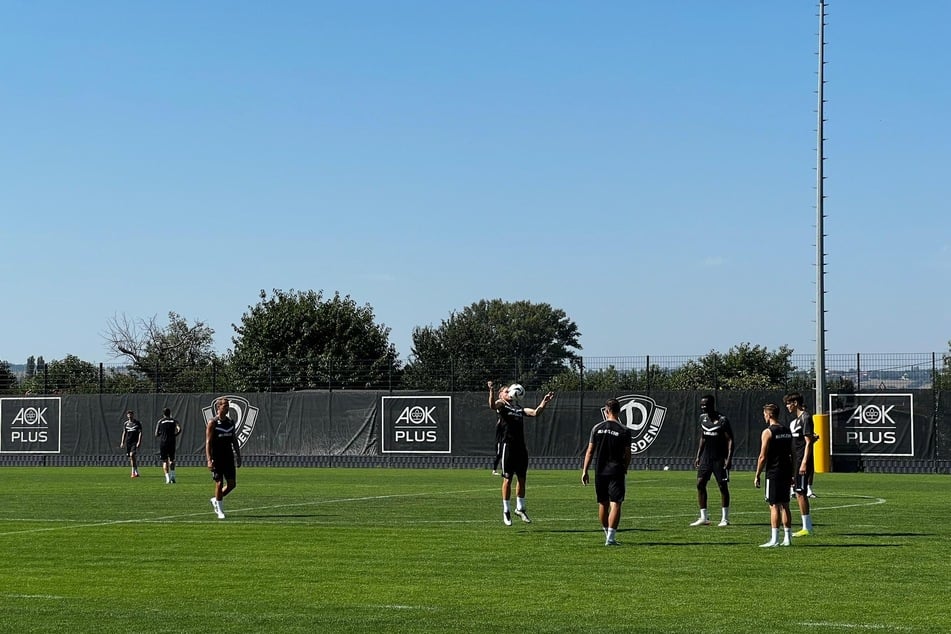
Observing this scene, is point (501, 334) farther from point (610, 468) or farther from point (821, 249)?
point (610, 468)

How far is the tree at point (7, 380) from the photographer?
58625mm

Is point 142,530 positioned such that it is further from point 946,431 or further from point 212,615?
point 946,431

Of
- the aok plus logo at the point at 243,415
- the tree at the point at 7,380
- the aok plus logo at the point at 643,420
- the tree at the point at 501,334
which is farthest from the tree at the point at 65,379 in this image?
the tree at the point at 501,334

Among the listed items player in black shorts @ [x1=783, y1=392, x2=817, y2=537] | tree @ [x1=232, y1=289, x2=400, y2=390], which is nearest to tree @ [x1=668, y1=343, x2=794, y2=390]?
tree @ [x1=232, y1=289, x2=400, y2=390]

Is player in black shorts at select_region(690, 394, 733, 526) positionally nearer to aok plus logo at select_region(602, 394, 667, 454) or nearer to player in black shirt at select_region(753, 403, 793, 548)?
player in black shirt at select_region(753, 403, 793, 548)

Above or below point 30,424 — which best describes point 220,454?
above

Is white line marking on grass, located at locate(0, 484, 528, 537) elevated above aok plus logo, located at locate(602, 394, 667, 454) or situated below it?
below

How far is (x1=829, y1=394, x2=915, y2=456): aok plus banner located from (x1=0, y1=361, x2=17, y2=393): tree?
34.7m

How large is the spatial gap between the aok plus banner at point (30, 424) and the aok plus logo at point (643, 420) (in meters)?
A: 22.3

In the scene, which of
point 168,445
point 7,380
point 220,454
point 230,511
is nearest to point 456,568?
point 220,454

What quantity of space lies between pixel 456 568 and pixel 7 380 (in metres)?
63.0

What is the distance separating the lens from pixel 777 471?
17.5m

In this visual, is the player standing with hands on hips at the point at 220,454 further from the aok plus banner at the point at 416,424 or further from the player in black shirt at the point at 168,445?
the aok plus banner at the point at 416,424

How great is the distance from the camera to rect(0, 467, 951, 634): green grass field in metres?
11.5
